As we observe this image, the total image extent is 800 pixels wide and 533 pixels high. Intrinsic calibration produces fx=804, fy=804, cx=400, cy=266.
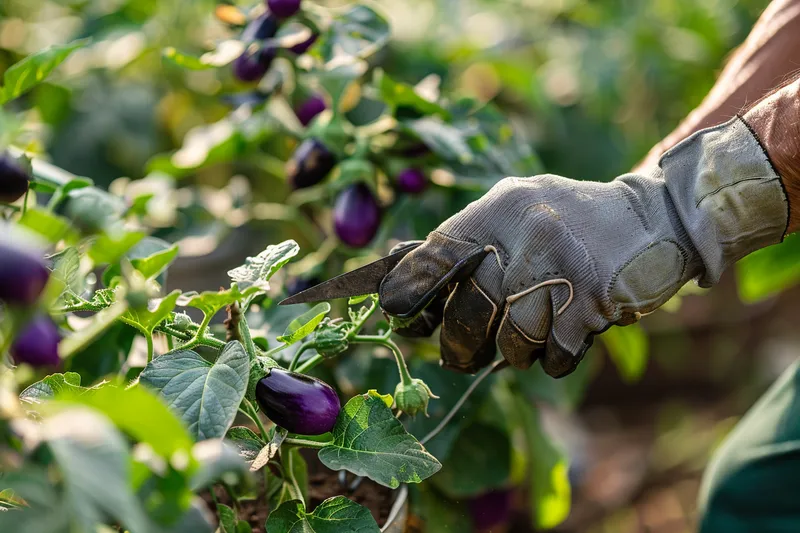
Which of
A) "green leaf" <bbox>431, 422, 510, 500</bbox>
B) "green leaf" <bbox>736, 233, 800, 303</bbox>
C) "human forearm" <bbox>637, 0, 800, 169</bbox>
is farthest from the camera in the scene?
"green leaf" <bbox>736, 233, 800, 303</bbox>

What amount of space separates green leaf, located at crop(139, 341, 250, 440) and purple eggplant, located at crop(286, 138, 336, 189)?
38cm

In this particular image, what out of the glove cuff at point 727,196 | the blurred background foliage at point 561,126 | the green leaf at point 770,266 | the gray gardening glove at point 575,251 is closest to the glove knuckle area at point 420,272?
the gray gardening glove at point 575,251

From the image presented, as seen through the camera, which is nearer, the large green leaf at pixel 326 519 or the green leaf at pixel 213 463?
the green leaf at pixel 213 463

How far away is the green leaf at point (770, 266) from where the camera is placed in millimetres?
1163

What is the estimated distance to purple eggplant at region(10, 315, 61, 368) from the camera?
0.45 m

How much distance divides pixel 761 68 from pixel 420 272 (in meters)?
0.58

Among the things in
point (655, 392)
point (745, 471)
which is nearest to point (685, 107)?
point (655, 392)

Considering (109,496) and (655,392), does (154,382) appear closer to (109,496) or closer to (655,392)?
(109,496)

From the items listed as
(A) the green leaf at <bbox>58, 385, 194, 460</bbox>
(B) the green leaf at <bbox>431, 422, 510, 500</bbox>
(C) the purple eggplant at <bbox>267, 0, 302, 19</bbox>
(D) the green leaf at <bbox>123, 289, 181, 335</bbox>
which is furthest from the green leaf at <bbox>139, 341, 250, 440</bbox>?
(C) the purple eggplant at <bbox>267, 0, 302, 19</bbox>

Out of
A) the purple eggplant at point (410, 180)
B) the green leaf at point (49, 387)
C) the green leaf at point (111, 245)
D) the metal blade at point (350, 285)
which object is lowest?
the purple eggplant at point (410, 180)

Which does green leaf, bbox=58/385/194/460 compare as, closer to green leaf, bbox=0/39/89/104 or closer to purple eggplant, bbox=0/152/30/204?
purple eggplant, bbox=0/152/30/204

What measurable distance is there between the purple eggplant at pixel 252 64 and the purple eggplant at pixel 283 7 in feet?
0.13

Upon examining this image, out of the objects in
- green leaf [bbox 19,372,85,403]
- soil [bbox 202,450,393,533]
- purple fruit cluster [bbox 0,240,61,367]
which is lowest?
soil [bbox 202,450,393,533]

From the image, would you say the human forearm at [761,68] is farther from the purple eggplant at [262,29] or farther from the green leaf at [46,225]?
the green leaf at [46,225]
